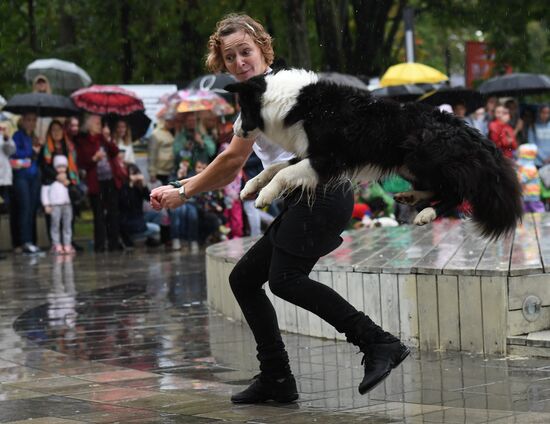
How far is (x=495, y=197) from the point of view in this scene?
16.4ft

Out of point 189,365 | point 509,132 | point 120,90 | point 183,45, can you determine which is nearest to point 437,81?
point 509,132

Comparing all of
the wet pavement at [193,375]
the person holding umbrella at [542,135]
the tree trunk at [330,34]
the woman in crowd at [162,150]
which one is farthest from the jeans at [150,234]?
the tree trunk at [330,34]

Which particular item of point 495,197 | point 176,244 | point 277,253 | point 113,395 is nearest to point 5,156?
point 176,244

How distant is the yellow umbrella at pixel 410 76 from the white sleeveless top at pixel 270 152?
15346 mm

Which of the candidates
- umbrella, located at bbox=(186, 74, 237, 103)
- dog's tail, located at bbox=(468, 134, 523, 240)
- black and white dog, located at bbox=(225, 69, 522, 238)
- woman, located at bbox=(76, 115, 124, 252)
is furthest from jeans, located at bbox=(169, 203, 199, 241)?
dog's tail, located at bbox=(468, 134, 523, 240)

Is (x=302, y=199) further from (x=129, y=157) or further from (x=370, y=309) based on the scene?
(x=129, y=157)

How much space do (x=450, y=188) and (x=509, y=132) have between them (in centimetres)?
1329

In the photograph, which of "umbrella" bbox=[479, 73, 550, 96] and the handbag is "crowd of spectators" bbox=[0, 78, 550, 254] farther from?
"umbrella" bbox=[479, 73, 550, 96]

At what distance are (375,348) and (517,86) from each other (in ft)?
55.8

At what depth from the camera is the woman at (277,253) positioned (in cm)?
582

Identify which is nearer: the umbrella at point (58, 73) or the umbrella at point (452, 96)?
the umbrella at point (452, 96)

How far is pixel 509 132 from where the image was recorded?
58.8ft

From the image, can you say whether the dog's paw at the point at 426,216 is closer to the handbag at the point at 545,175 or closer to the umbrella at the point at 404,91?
the handbag at the point at 545,175

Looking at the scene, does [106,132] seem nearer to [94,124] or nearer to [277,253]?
[94,124]
